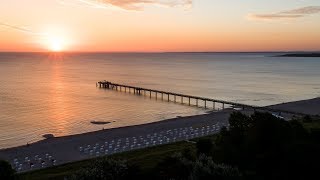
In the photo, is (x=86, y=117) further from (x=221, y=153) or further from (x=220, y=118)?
(x=221, y=153)

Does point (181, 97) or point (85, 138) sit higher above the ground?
point (85, 138)

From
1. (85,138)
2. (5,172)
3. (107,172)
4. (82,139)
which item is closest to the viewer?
(107,172)

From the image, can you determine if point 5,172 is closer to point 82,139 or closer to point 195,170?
point 195,170

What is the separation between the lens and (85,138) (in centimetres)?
4397

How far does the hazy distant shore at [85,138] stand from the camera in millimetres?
36812

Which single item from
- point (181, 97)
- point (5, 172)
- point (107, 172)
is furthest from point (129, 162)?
point (181, 97)

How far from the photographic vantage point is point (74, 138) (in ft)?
145

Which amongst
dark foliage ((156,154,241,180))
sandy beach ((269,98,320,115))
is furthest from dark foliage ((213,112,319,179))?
sandy beach ((269,98,320,115))

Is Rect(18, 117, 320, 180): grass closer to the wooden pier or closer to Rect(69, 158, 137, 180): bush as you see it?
Rect(69, 158, 137, 180): bush

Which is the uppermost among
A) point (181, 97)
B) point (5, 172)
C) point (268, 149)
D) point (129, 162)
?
point (268, 149)

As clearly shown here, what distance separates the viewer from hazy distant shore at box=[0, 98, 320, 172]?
3681 cm

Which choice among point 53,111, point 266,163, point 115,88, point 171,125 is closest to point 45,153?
point 171,125

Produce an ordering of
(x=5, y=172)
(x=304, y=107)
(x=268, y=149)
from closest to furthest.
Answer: (x=5, y=172) → (x=268, y=149) → (x=304, y=107)

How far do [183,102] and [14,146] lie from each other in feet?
141
